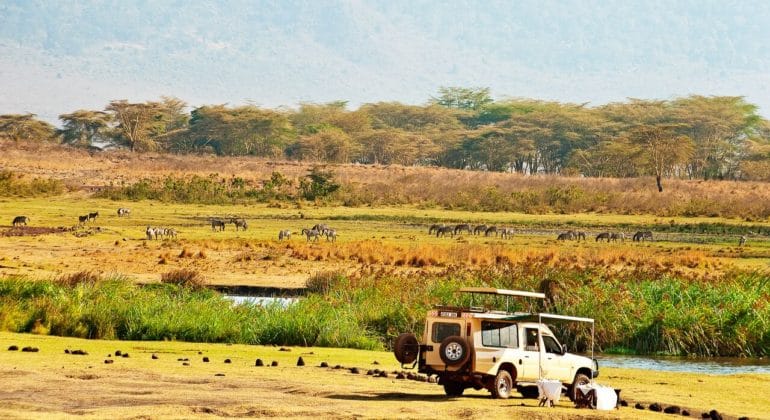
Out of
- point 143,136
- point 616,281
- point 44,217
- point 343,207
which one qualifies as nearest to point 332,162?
point 143,136

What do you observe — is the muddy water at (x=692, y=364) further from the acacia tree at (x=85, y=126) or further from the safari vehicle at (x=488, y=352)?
the acacia tree at (x=85, y=126)

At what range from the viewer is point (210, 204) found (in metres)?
80.0

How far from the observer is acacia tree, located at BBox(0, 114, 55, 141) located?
132 m

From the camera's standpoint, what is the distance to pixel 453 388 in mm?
18703

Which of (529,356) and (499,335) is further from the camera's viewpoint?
(529,356)

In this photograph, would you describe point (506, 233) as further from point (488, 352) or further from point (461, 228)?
point (488, 352)

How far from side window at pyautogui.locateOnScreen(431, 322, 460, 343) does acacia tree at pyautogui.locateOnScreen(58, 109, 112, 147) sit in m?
121

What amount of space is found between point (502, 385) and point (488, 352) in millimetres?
657

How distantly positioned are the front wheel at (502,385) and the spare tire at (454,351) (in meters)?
0.62

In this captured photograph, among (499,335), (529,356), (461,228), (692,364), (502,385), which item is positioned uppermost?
(461,228)

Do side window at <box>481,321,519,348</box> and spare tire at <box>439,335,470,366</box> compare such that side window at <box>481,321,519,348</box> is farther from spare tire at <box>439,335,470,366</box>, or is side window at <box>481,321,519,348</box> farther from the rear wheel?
the rear wheel

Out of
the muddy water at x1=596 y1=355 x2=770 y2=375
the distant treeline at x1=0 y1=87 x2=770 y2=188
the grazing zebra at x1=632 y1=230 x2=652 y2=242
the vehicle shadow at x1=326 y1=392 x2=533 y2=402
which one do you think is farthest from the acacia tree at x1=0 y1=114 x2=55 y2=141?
the vehicle shadow at x1=326 y1=392 x2=533 y2=402

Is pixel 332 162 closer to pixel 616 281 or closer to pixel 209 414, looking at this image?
pixel 616 281

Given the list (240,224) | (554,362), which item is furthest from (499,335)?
(240,224)
